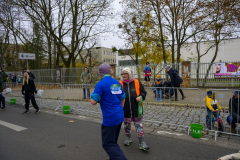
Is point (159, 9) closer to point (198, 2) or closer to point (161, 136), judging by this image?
point (198, 2)

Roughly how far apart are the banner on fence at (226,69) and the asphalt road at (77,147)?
11426 millimetres

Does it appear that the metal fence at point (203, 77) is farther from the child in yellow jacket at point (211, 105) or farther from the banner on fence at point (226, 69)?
the child in yellow jacket at point (211, 105)

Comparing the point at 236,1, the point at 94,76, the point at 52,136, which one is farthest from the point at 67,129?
the point at 236,1

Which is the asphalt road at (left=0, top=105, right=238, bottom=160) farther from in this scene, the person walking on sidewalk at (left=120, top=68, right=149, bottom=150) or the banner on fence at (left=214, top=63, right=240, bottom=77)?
the banner on fence at (left=214, top=63, right=240, bottom=77)

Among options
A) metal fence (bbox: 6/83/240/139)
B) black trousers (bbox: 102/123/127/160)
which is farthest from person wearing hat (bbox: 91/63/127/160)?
metal fence (bbox: 6/83/240/139)

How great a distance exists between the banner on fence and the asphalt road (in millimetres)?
11426

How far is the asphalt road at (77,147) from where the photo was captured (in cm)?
364

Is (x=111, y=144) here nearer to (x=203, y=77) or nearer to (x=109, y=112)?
(x=109, y=112)

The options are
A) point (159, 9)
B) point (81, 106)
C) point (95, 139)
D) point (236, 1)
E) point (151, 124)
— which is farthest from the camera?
point (159, 9)

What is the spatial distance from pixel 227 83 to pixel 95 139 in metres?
12.6

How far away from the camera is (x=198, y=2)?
1355 centimetres

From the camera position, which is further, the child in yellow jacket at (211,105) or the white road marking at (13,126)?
the white road marking at (13,126)

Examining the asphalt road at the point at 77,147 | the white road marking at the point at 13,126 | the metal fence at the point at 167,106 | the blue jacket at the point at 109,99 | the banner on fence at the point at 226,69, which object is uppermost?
the banner on fence at the point at 226,69

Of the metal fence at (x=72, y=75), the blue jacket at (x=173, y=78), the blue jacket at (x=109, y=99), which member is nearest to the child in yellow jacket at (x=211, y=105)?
the blue jacket at (x=109, y=99)
